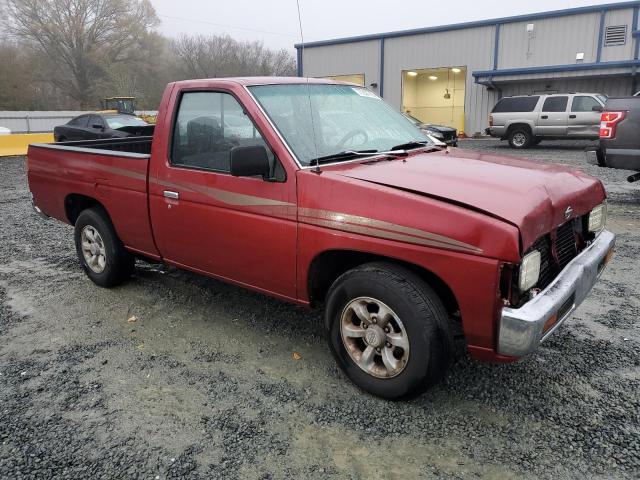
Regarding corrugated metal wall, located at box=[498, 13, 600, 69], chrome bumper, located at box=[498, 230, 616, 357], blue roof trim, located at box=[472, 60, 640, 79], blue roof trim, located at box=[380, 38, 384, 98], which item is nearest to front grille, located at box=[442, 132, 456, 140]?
blue roof trim, located at box=[472, 60, 640, 79]

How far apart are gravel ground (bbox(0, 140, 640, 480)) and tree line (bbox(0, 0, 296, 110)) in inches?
1839

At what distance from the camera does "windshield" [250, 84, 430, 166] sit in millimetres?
3512

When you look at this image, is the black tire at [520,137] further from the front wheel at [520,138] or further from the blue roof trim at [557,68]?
the blue roof trim at [557,68]

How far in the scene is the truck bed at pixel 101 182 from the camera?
4.39m

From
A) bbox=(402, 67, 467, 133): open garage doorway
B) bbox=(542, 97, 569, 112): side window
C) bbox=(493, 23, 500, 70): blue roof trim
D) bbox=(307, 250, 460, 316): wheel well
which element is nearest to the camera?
bbox=(307, 250, 460, 316): wheel well

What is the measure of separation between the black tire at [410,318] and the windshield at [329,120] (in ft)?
2.80

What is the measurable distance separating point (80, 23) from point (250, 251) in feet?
193

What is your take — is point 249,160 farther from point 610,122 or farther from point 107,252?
point 610,122

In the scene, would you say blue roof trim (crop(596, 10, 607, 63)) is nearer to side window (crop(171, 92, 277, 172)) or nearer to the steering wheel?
the steering wheel

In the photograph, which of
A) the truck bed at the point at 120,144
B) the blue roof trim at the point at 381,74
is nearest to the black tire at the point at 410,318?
the truck bed at the point at 120,144

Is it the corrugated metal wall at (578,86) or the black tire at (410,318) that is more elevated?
the corrugated metal wall at (578,86)

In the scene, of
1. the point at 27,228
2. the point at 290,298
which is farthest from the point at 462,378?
the point at 27,228

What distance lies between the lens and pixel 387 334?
3041 millimetres

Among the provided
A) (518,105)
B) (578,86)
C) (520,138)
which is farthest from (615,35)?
(520,138)
